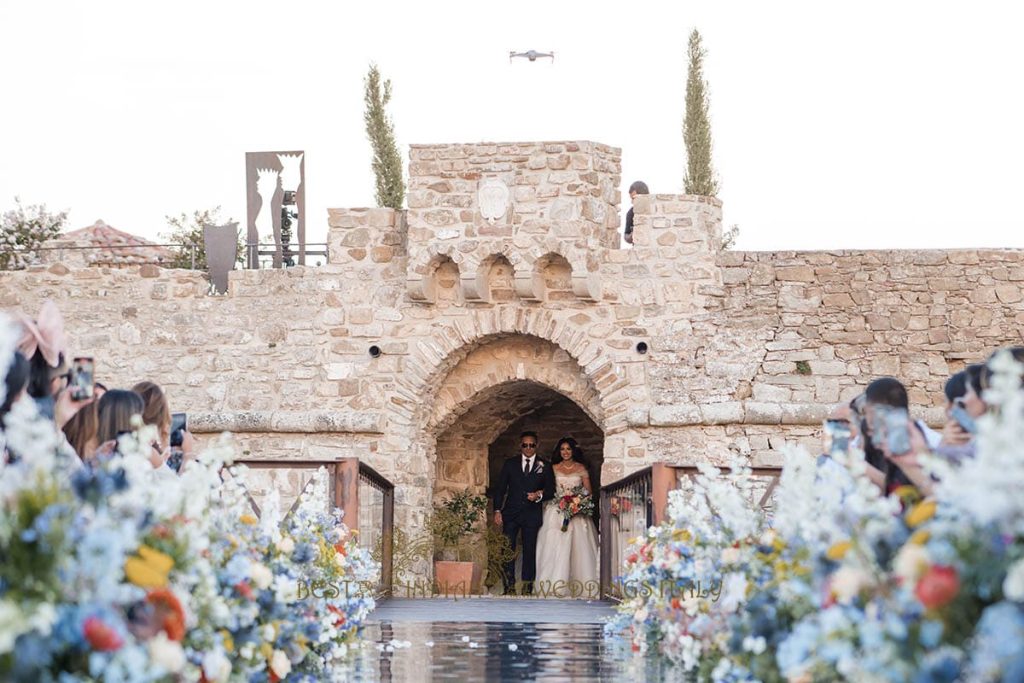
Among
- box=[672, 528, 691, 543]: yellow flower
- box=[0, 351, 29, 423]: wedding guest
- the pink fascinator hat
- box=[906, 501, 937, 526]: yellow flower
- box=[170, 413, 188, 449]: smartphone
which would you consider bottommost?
box=[672, 528, 691, 543]: yellow flower

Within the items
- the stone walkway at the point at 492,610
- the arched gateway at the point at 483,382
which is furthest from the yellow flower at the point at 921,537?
the arched gateway at the point at 483,382

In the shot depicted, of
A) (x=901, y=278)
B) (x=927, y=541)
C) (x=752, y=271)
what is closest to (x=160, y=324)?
(x=752, y=271)

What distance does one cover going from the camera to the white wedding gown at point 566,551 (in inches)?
595

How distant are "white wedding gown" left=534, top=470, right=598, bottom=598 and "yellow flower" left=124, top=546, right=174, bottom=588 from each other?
1134 cm

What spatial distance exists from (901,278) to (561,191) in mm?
3026

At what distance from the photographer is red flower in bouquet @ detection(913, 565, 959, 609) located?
10.1 feet

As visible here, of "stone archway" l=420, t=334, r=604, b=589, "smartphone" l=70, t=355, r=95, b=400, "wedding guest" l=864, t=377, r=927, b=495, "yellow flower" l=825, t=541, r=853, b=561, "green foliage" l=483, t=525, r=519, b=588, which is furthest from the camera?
"green foliage" l=483, t=525, r=519, b=588

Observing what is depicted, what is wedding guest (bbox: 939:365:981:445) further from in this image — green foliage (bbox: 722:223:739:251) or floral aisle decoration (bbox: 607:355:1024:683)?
green foliage (bbox: 722:223:739:251)

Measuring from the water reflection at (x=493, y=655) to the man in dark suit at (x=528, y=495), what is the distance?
499cm

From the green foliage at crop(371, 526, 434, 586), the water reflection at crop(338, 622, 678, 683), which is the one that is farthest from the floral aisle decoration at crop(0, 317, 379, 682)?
the green foliage at crop(371, 526, 434, 586)

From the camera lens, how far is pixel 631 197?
48.9ft

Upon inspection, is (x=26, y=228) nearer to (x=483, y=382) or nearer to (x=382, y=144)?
(x=382, y=144)

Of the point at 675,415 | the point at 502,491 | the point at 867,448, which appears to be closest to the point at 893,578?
the point at 867,448

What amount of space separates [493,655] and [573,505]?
7201 millimetres
